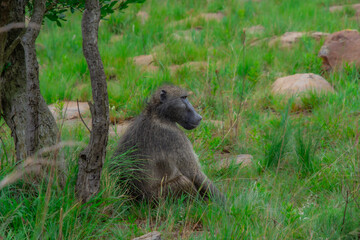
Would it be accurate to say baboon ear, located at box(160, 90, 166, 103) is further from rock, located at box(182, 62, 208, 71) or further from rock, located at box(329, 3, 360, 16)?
rock, located at box(329, 3, 360, 16)

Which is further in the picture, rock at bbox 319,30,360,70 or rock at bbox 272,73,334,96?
rock at bbox 319,30,360,70

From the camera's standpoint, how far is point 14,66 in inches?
122

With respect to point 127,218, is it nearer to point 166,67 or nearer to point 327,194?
point 327,194

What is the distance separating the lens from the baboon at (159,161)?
336 cm

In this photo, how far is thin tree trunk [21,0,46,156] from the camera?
269 centimetres

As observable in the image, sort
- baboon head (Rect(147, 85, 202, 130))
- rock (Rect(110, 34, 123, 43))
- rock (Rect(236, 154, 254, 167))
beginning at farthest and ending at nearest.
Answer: rock (Rect(110, 34, 123, 43)), rock (Rect(236, 154, 254, 167)), baboon head (Rect(147, 85, 202, 130))

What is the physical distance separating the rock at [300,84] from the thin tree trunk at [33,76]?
3.30 m

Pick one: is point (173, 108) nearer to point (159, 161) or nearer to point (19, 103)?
point (159, 161)

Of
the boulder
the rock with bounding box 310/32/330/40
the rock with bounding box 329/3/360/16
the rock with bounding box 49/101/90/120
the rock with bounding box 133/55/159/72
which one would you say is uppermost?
the rock with bounding box 329/3/360/16

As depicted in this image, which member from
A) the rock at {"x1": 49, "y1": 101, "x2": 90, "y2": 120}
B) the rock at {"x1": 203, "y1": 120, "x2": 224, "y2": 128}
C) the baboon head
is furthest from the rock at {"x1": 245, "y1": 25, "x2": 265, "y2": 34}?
the baboon head

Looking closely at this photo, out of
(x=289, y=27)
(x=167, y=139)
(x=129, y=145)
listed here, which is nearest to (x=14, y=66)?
(x=129, y=145)

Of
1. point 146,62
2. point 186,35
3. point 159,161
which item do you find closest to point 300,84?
point 146,62

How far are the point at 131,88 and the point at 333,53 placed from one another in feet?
8.96

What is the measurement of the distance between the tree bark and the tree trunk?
1.45ft
